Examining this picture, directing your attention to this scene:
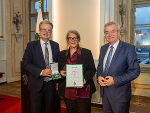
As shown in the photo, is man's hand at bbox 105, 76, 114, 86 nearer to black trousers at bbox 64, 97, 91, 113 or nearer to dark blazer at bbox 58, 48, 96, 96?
dark blazer at bbox 58, 48, 96, 96

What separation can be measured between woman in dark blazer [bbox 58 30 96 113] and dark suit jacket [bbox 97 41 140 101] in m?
0.27

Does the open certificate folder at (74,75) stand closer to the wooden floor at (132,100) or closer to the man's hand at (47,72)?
the man's hand at (47,72)

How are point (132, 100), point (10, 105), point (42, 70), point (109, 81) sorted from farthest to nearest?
point (132, 100) < point (10, 105) < point (42, 70) < point (109, 81)

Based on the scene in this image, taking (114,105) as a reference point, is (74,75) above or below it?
above

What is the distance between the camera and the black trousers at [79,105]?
1746mm

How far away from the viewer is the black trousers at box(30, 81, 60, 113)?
186 centimetres

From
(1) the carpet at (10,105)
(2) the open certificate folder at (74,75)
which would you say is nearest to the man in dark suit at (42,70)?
(2) the open certificate folder at (74,75)

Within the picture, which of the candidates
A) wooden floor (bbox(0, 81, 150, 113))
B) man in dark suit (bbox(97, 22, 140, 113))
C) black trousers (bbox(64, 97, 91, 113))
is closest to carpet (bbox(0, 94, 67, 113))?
wooden floor (bbox(0, 81, 150, 113))

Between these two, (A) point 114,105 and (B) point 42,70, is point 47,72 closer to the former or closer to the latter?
(B) point 42,70

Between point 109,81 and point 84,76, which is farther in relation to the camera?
point 84,76

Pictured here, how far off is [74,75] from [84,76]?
0.12 metres

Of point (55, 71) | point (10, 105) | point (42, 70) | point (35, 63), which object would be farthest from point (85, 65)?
point (10, 105)

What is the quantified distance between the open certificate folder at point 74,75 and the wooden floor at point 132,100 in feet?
5.45

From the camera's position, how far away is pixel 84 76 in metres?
1.74
